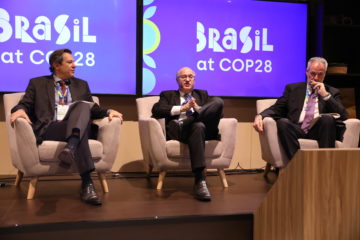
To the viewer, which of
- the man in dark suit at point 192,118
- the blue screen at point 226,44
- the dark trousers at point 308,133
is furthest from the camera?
the blue screen at point 226,44

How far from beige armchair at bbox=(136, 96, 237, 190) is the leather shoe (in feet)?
1.03

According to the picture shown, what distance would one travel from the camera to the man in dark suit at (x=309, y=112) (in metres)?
3.47

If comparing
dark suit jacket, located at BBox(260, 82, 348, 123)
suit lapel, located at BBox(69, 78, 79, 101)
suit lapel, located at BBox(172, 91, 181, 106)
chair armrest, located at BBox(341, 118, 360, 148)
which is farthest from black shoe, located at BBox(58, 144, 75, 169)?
chair armrest, located at BBox(341, 118, 360, 148)

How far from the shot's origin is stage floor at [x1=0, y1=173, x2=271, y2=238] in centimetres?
251

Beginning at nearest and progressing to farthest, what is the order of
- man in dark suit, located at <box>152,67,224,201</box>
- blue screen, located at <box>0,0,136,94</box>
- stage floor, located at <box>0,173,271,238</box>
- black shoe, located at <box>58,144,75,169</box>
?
stage floor, located at <box>0,173,271,238</box>, black shoe, located at <box>58,144,75,169</box>, man in dark suit, located at <box>152,67,224,201</box>, blue screen, located at <box>0,0,136,94</box>

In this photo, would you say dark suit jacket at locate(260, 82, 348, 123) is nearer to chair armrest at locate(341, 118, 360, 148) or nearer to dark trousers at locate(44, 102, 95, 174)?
chair armrest at locate(341, 118, 360, 148)

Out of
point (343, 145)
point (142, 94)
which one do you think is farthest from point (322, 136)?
point (142, 94)

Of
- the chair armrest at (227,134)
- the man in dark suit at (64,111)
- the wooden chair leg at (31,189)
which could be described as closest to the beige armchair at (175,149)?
the chair armrest at (227,134)

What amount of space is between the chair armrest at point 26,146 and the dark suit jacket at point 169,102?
1.07 meters

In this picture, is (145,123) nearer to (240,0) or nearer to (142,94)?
(142,94)

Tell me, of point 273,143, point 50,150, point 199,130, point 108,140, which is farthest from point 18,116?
point 273,143

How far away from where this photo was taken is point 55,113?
10.8ft

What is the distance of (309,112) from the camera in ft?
12.4

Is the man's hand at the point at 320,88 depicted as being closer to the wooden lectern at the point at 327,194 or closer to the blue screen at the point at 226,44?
the blue screen at the point at 226,44
